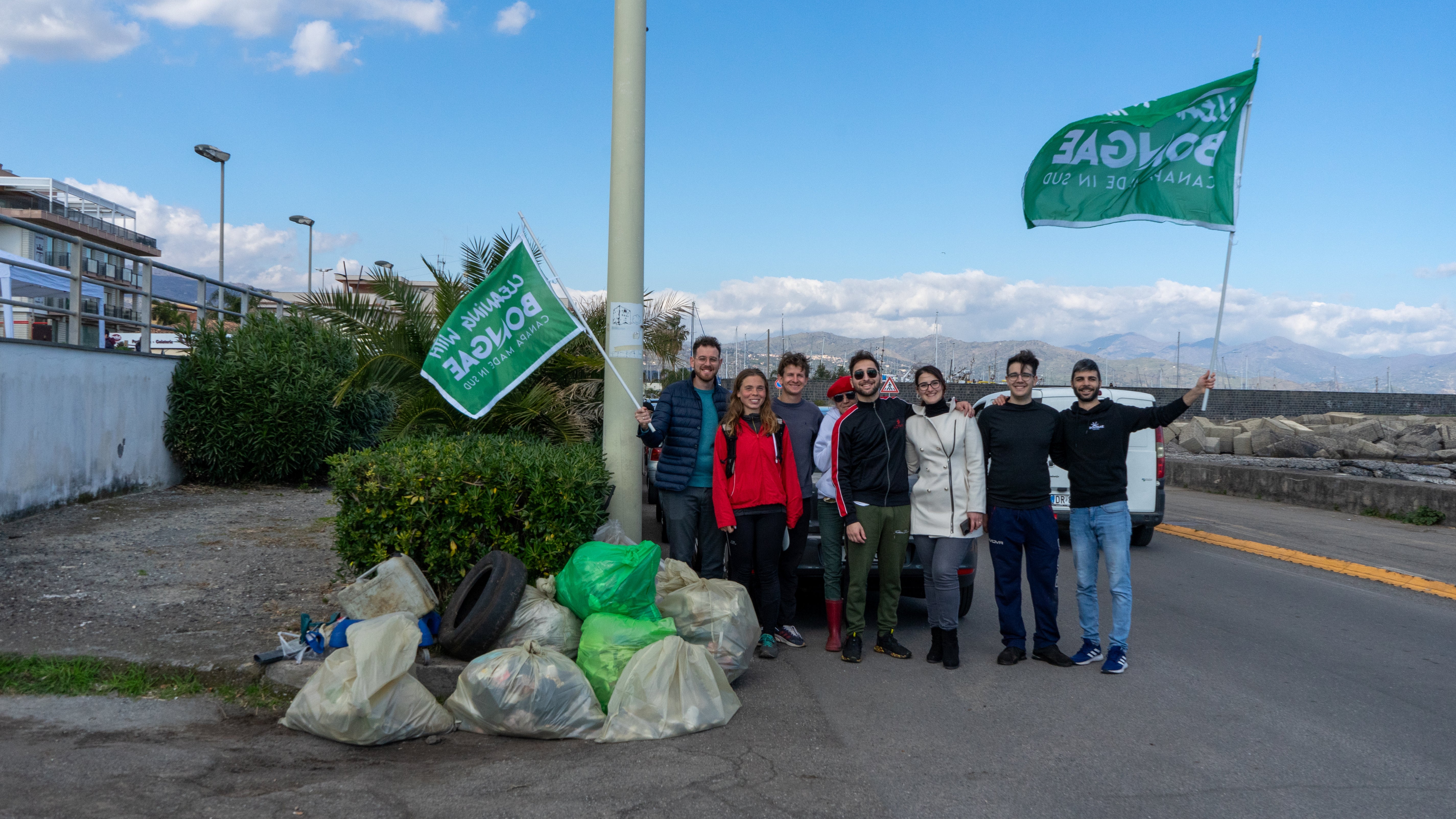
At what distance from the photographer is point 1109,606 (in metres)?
7.65

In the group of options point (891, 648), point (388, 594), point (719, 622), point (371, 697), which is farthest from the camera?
point (891, 648)

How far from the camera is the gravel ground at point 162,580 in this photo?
5176mm

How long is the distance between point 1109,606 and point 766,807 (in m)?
4.97

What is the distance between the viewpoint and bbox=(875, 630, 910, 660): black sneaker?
6016 millimetres

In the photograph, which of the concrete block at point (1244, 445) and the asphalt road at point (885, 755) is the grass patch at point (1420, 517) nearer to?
the asphalt road at point (885, 755)

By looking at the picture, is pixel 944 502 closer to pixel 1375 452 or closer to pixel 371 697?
pixel 371 697

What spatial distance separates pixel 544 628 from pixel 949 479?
8.71ft

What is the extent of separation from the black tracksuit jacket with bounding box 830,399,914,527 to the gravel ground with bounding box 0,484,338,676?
11.3ft

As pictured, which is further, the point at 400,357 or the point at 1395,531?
the point at 1395,531

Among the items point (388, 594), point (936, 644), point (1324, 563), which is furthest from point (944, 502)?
point (1324, 563)

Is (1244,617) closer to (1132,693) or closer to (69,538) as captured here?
(1132,693)

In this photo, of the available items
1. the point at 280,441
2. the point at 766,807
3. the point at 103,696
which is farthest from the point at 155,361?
the point at 766,807

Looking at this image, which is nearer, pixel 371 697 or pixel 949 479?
pixel 371 697

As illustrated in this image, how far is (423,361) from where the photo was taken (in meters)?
8.84
